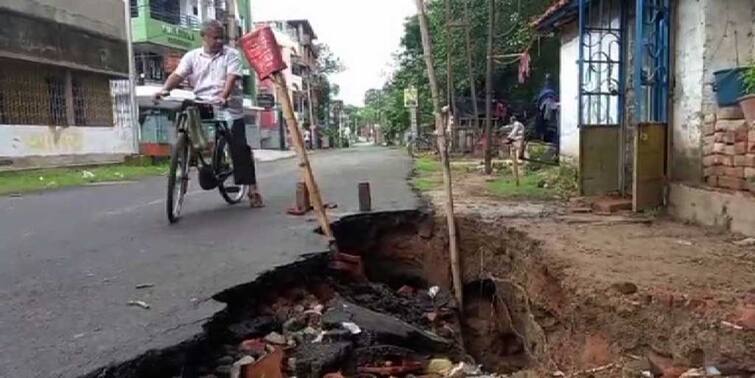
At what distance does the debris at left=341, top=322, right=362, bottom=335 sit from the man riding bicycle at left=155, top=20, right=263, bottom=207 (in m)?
2.98

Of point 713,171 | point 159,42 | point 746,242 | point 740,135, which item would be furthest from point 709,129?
point 159,42

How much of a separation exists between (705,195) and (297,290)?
11.0ft

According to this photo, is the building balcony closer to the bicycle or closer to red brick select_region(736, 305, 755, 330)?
the bicycle

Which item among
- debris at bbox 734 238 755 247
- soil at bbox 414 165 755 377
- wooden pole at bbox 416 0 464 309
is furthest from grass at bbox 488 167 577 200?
debris at bbox 734 238 755 247

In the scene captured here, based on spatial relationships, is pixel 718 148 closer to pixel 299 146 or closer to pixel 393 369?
pixel 299 146

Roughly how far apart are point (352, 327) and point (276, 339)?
1.38ft

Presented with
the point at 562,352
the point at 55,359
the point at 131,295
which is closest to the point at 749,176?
the point at 562,352

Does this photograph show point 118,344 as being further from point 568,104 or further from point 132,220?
point 568,104

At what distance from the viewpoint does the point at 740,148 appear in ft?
16.2

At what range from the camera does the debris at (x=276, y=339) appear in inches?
118

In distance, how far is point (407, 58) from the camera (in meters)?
27.2

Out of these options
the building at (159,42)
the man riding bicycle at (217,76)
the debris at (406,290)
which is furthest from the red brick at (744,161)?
the building at (159,42)

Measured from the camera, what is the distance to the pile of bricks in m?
4.79

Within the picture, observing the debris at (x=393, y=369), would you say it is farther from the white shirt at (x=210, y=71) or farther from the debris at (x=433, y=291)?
the white shirt at (x=210, y=71)
